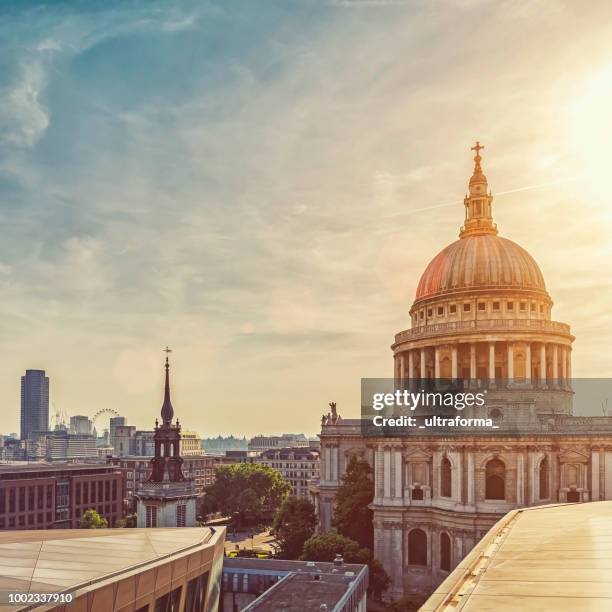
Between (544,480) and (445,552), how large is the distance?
43.2 ft

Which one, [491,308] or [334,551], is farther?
[491,308]

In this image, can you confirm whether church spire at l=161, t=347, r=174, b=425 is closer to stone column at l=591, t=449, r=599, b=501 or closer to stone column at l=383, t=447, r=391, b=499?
Result: stone column at l=383, t=447, r=391, b=499

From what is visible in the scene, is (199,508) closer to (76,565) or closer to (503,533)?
(503,533)

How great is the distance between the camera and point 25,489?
118812 millimetres

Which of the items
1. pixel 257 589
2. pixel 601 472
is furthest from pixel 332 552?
pixel 601 472

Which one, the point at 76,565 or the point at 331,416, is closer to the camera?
the point at 76,565

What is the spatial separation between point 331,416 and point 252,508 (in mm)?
48818

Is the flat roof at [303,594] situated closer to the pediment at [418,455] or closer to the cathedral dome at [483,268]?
the pediment at [418,455]

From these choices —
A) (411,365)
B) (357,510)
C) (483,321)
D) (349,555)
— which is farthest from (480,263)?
(349,555)

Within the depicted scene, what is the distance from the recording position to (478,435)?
7512 cm

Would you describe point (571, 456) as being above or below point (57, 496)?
above

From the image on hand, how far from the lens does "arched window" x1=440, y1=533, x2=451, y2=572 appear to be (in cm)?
7579

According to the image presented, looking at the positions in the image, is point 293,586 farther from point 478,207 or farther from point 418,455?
point 478,207

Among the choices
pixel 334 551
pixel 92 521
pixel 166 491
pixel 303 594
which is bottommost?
pixel 92 521
